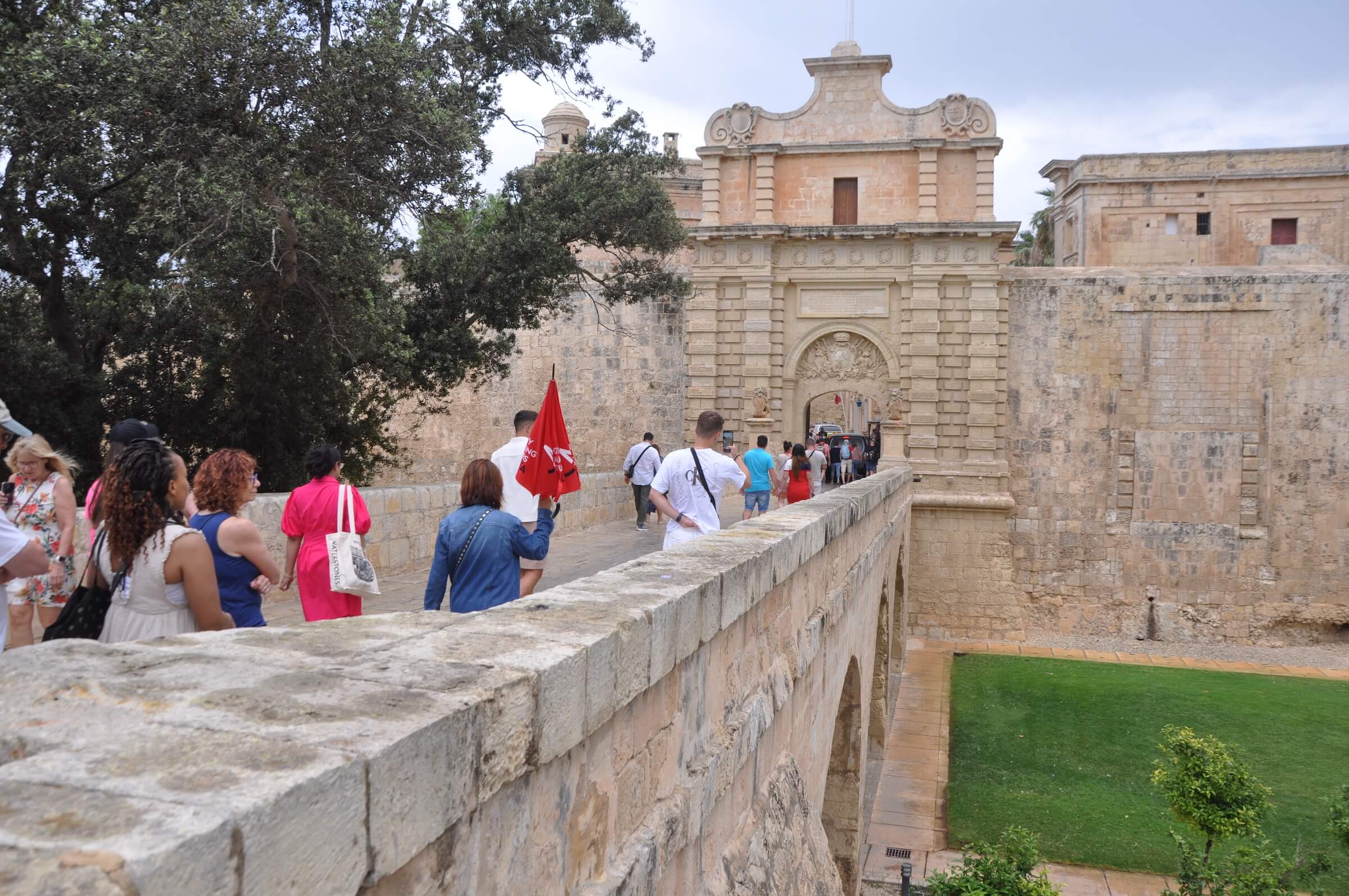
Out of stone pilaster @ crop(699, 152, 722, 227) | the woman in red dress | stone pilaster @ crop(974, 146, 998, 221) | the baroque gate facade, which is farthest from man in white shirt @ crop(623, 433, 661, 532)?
stone pilaster @ crop(974, 146, 998, 221)

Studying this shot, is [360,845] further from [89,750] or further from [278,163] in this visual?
[278,163]

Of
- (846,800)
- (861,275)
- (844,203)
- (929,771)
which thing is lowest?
(929,771)

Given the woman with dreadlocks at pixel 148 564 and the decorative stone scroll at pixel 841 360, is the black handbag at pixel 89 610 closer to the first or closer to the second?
the woman with dreadlocks at pixel 148 564

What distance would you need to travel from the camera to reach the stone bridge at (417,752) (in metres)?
1.22

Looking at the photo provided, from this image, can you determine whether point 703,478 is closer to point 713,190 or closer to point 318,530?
point 318,530

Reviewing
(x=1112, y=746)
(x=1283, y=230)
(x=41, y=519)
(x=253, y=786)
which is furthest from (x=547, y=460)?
(x=1283, y=230)

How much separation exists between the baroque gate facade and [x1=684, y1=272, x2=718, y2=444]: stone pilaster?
0.10 feet

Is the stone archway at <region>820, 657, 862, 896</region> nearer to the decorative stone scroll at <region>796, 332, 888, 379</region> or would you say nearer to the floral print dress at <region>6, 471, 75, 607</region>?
the floral print dress at <region>6, 471, 75, 607</region>

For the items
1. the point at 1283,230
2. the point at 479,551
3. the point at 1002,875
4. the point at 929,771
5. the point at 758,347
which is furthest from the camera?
the point at 1283,230

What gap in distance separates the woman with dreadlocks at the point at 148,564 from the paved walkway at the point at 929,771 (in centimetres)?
845

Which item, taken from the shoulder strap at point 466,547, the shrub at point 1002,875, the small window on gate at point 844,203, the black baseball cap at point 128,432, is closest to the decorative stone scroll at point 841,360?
the small window on gate at point 844,203

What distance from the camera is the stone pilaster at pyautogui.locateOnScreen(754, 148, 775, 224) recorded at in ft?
65.1

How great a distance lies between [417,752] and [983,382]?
19.3 meters

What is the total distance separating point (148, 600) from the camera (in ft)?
10.3
